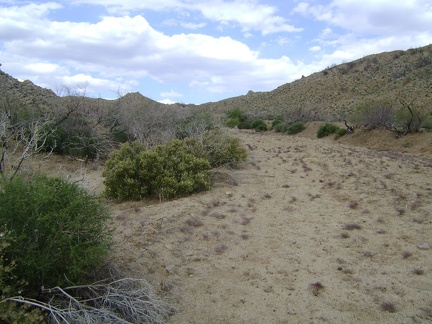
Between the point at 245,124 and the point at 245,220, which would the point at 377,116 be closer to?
the point at 245,124

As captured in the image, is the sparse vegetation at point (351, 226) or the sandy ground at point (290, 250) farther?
the sparse vegetation at point (351, 226)

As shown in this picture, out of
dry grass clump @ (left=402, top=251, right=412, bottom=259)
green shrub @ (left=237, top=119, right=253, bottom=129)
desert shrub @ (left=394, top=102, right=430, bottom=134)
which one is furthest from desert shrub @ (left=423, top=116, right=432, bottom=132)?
dry grass clump @ (left=402, top=251, right=412, bottom=259)

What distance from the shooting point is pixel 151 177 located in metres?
11.2

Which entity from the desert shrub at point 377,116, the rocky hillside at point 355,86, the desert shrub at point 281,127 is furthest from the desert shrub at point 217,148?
the rocky hillside at point 355,86

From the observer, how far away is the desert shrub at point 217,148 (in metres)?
13.8

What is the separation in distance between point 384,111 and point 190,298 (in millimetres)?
25407

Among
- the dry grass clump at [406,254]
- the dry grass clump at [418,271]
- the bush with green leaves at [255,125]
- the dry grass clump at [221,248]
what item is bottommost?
the dry grass clump at [418,271]

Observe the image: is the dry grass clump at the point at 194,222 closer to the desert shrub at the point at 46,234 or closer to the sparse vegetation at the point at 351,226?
the sparse vegetation at the point at 351,226

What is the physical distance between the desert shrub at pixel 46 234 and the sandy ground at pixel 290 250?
1.39 m

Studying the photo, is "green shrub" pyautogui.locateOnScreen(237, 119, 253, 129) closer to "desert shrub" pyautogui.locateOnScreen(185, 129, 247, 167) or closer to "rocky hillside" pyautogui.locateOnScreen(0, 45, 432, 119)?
"rocky hillside" pyautogui.locateOnScreen(0, 45, 432, 119)

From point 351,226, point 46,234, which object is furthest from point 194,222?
point 46,234

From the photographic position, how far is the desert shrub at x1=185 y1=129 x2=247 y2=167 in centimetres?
1380

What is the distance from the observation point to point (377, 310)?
509cm

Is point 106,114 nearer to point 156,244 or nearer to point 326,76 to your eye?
point 156,244
